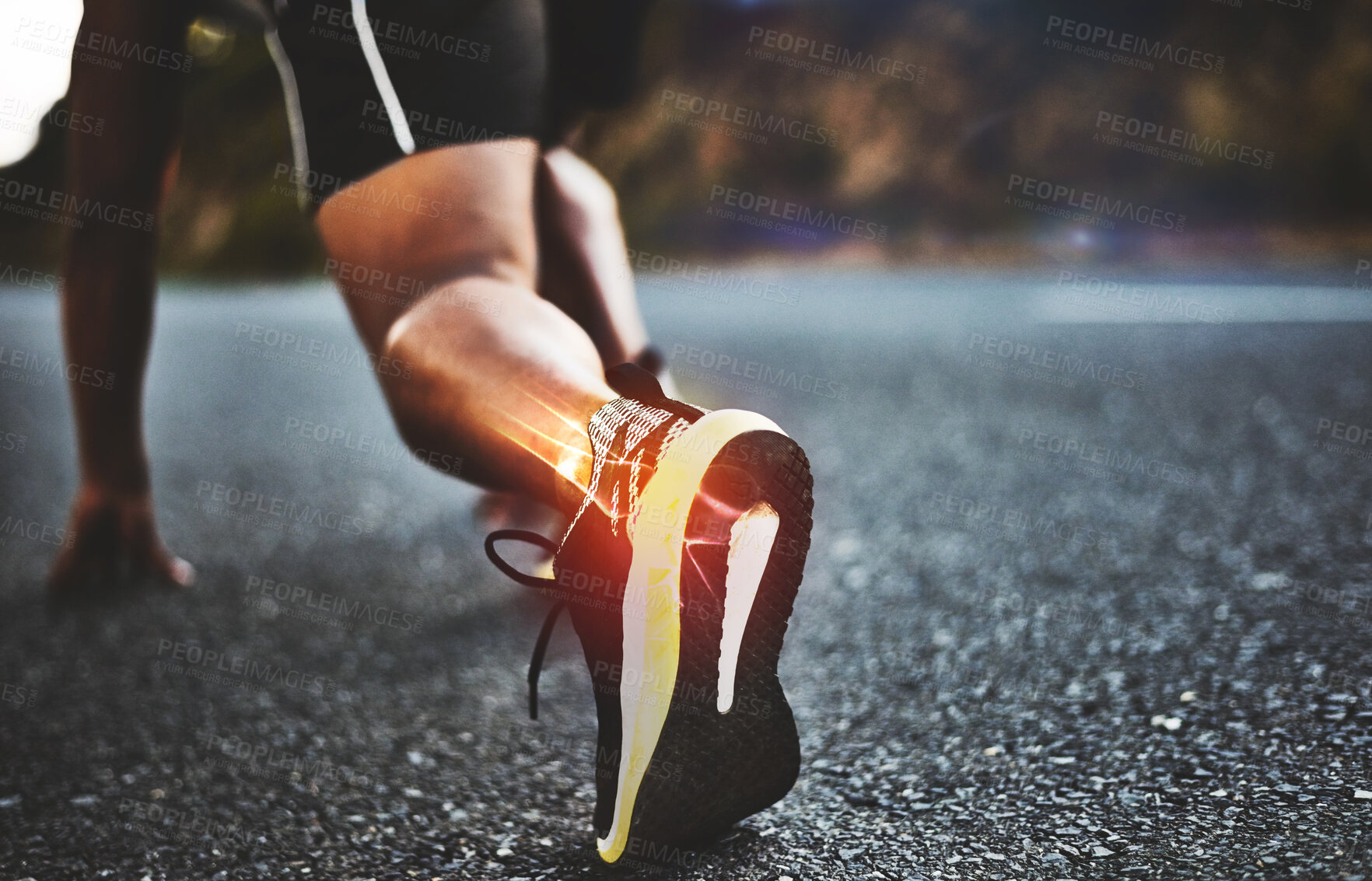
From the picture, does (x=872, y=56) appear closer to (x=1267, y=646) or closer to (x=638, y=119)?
(x=638, y=119)

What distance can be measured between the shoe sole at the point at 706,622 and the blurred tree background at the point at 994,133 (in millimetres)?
5872

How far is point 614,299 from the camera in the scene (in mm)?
1922

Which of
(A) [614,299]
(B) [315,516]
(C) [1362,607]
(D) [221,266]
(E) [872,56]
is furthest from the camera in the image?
(D) [221,266]

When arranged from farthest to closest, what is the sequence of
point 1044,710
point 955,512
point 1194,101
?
1. point 1194,101
2. point 955,512
3. point 1044,710

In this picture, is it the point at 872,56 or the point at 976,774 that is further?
the point at 872,56

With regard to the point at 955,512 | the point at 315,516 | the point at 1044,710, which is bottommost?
the point at 315,516

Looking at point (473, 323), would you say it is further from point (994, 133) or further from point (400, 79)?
point (994, 133)

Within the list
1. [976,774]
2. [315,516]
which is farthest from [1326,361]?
[315,516]

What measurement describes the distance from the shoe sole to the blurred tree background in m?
5.87

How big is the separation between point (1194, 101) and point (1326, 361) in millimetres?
5815

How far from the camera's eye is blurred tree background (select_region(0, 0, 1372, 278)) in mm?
7238

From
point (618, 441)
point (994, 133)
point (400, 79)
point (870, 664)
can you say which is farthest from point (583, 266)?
point (994, 133)

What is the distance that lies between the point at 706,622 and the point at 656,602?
0.18 ft

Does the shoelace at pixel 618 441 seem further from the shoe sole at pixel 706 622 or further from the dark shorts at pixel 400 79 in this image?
the dark shorts at pixel 400 79
